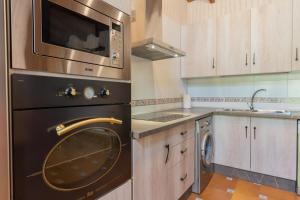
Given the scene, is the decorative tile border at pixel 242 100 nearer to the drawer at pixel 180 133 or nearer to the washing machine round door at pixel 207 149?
the washing machine round door at pixel 207 149

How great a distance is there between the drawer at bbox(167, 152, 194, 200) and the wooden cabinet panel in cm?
53

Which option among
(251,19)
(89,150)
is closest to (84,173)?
(89,150)

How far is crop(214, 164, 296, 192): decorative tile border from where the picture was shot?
2094 mm

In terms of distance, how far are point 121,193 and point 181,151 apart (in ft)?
2.67

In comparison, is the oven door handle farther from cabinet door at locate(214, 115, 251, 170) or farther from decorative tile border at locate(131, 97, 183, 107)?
cabinet door at locate(214, 115, 251, 170)

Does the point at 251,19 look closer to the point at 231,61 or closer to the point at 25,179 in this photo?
the point at 231,61

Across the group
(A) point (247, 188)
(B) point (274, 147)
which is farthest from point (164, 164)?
(B) point (274, 147)

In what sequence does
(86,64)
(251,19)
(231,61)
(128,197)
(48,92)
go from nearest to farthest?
(48,92), (86,64), (128,197), (251,19), (231,61)

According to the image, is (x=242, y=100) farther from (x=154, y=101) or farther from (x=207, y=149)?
(x=154, y=101)

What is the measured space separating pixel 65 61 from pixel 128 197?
855 millimetres

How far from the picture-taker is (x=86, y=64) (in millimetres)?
839

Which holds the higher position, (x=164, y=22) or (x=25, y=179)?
(x=164, y=22)

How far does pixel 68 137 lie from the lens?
79 centimetres


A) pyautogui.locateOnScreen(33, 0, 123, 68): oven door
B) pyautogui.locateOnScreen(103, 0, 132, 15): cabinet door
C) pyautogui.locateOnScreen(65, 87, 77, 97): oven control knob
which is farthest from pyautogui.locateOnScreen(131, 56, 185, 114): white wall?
pyautogui.locateOnScreen(65, 87, 77, 97): oven control knob
